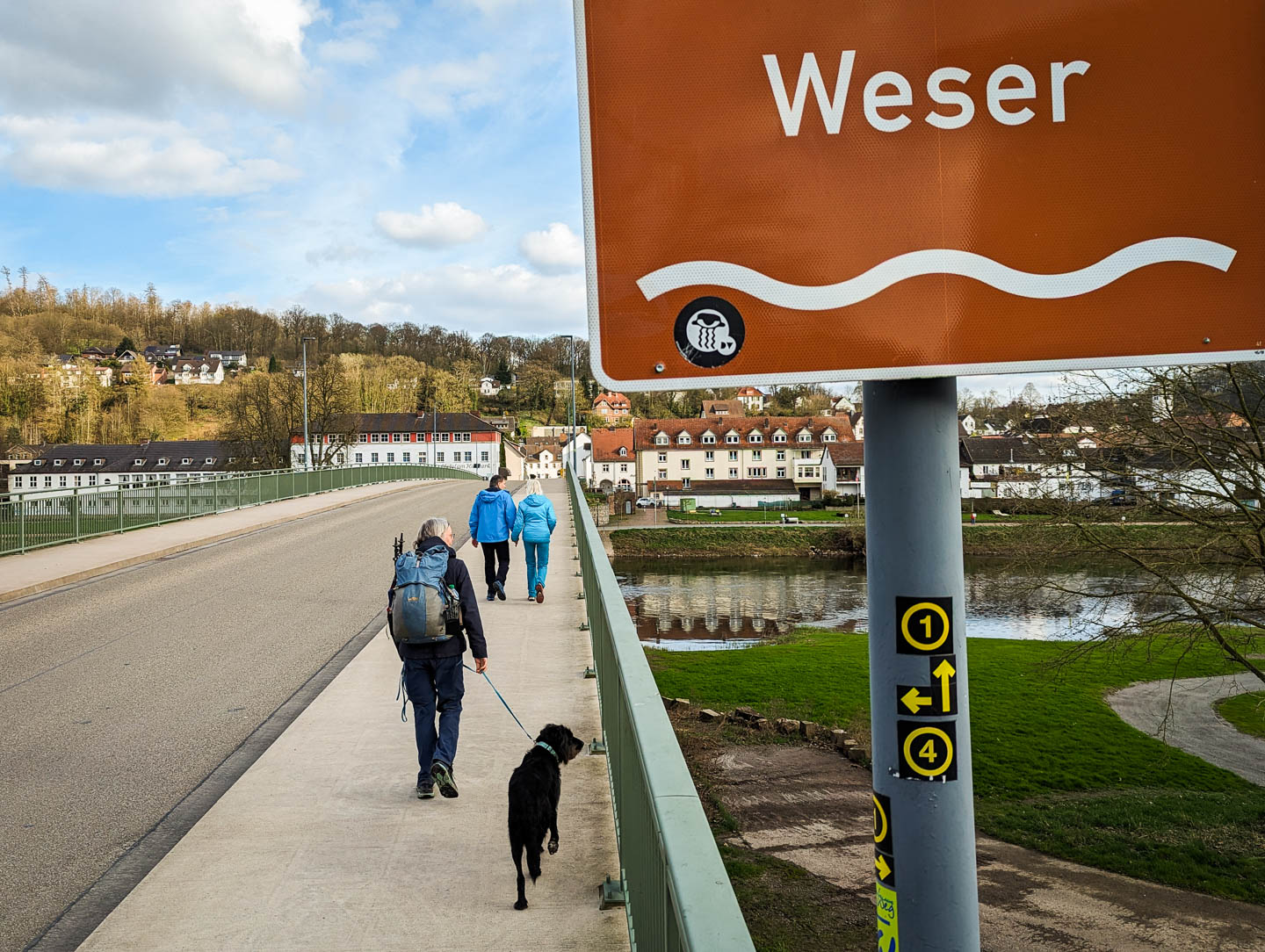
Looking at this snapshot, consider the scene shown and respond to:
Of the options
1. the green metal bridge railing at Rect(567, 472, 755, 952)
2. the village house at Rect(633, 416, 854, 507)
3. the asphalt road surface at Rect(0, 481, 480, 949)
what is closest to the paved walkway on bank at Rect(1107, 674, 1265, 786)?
the asphalt road surface at Rect(0, 481, 480, 949)

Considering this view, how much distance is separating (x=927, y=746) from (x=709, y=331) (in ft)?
2.34

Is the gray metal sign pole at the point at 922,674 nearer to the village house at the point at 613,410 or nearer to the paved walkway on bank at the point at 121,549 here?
the paved walkway on bank at the point at 121,549

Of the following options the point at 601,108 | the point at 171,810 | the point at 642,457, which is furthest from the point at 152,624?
the point at 642,457

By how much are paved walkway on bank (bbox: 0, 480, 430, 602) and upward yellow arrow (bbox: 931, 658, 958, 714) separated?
52.4 feet

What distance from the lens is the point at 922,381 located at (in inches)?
58.8

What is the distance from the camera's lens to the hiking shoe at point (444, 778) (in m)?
6.33

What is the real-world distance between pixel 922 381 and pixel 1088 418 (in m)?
15.9

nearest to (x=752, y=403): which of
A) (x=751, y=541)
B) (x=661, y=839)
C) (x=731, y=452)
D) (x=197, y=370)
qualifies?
(x=731, y=452)

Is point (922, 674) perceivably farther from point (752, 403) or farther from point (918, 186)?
point (752, 403)

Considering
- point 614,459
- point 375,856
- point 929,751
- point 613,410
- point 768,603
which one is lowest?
point 768,603

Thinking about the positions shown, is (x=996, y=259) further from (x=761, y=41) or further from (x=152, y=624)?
(x=152, y=624)

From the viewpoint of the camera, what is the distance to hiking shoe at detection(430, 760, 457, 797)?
6.33m

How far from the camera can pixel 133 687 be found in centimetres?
945

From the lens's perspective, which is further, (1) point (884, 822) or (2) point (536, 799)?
(2) point (536, 799)
